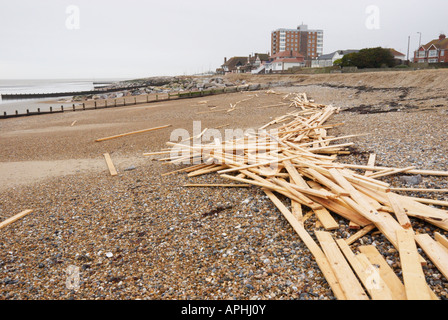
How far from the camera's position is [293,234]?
15.9 ft

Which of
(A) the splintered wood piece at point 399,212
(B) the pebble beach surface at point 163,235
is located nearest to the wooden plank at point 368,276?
(B) the pebble beach surface at point 163,235

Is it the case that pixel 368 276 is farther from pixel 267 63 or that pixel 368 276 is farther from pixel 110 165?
pixel 267 63

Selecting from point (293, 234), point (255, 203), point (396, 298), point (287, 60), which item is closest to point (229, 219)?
point (255, 203)

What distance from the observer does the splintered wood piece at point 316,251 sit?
3506 mm

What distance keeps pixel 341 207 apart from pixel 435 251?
152 cm

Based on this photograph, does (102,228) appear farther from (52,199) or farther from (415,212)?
(415,212)

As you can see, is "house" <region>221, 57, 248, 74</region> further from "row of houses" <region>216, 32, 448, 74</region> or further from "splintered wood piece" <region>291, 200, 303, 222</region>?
"splintered wood piece" <region>291, 200, 303, 222</region>

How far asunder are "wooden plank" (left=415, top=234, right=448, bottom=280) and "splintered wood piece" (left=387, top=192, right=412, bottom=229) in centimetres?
28

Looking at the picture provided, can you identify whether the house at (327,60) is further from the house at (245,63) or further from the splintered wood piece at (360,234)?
the splintered wood piece at (360,234)

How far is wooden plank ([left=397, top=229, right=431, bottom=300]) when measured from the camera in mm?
3199

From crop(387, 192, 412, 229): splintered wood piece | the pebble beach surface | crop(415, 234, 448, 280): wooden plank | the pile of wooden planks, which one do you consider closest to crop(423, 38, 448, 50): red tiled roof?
the pebble beach surface

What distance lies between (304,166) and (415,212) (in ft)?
8.62

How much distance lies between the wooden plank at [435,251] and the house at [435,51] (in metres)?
69.6
